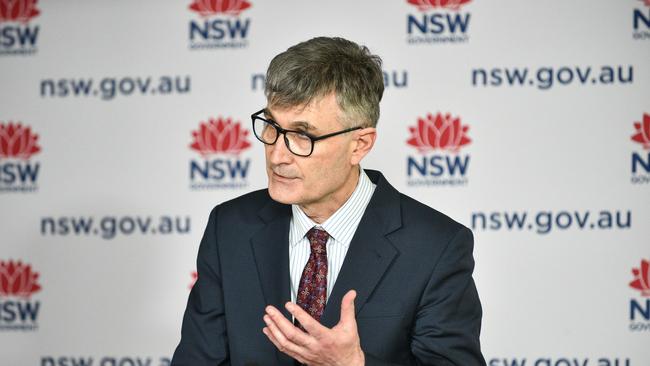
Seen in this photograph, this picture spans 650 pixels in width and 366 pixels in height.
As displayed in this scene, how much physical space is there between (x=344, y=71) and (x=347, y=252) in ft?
1.50

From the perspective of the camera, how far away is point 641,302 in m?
3.17

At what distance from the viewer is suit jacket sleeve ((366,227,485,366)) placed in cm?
173

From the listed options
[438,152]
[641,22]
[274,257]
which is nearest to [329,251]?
[274,257]

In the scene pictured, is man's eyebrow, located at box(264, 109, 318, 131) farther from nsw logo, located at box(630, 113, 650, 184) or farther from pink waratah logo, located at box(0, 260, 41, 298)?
pink waratah logo, located at box(0, 260, 41, 298)

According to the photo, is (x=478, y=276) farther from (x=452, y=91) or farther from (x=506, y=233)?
(x=452, y=91)

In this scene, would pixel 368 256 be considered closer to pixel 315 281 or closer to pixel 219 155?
pixel 315 281

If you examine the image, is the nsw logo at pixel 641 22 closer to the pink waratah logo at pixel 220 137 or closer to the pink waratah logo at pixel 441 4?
the pink waratah logo at pixel 441 4

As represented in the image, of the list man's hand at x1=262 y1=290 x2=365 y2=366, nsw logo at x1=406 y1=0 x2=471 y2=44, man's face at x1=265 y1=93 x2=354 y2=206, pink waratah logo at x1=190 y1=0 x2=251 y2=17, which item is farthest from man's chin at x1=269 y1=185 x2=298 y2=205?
pink waratah logo at x1=190 y1=0 x2=251 y2=17

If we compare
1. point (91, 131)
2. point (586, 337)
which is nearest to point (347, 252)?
point (586, 337)

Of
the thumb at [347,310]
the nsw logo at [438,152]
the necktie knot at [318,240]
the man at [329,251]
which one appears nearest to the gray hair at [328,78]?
the man at [329,251]

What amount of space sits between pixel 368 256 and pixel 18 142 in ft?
7.56

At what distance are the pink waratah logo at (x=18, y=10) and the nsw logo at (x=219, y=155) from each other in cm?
101

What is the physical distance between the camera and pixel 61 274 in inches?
135

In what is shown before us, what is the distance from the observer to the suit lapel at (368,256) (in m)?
1.80
